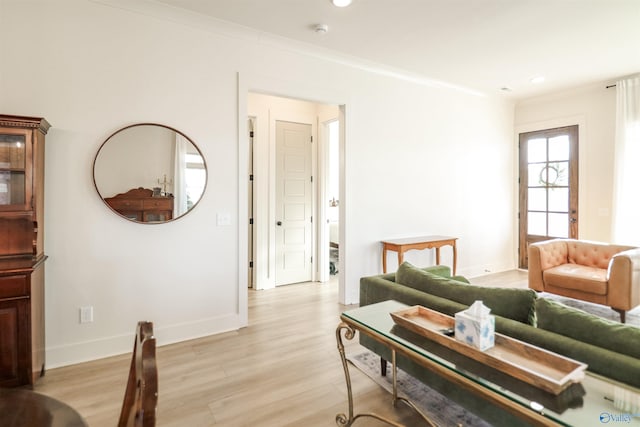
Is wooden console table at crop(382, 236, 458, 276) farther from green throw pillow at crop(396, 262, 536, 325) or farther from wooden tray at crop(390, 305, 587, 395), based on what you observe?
wooden tray at crop(390, 305, 587, 395)

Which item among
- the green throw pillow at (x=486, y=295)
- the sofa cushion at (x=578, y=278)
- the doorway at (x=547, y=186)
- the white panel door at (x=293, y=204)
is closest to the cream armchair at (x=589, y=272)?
the sofa cushion at (x=578, y=278)

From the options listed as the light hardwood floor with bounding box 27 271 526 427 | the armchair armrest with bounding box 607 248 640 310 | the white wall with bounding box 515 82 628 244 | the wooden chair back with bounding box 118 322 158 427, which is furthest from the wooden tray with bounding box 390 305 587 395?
the white wall with bounding box 515 82 628 244

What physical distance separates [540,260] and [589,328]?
122 inches

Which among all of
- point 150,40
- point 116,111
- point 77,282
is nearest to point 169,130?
point 116,111

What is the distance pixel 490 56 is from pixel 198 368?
444 centimetres

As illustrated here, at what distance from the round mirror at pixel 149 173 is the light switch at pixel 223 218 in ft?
0.86

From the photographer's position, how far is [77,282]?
2.66 m

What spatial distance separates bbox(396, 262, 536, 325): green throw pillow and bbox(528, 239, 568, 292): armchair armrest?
2.67m

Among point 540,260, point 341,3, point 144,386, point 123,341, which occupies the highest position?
point 341,3

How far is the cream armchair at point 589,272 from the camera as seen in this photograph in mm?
3322

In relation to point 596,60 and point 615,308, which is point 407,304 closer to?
point 615,308

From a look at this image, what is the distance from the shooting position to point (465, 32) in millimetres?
3303

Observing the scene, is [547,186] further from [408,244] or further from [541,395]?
[541,395]

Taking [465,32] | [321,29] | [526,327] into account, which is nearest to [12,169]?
[321,29]
